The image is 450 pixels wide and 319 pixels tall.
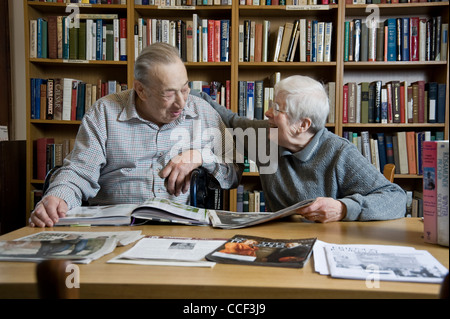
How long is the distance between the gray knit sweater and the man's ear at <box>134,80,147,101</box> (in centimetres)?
54

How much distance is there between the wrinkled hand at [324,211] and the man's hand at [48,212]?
27.5 inches

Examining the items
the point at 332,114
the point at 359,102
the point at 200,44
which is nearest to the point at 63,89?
the point at 200,44

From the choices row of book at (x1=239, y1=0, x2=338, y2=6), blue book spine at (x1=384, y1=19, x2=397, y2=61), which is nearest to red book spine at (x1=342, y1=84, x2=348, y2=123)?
blue book spine at (x1=384, y1=19, x2=397, y2=61)

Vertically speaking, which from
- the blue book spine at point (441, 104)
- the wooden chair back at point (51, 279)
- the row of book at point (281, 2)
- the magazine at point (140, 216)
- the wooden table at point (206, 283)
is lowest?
the wooden table at point (206, 283)

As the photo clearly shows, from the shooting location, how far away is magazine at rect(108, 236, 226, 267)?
32.1 inches

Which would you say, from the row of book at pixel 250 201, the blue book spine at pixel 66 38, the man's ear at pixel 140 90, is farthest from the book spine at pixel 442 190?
the blue book spine at pixel 66 38

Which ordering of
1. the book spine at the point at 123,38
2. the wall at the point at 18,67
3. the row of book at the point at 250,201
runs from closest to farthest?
1. the book spine at the point at 123,38
2. the row of book at the point at 250,201
3. the wall at the point at 18,67

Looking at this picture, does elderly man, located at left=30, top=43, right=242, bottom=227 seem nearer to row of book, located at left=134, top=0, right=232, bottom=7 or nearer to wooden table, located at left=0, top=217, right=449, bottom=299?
wooden table, located at left=0, top=217, right=449, bottom=299

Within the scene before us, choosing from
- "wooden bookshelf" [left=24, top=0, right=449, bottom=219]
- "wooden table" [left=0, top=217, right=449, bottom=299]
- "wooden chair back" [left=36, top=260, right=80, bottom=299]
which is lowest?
"wooden table" [left=0, top=217, right=449, bottom=299]

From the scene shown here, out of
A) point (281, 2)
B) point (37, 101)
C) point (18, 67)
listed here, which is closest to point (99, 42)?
point (37, 101)

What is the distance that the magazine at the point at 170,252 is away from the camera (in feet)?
2.67

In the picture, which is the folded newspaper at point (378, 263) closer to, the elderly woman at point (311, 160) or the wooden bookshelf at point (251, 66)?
the elderly woman at point (311, 160)
